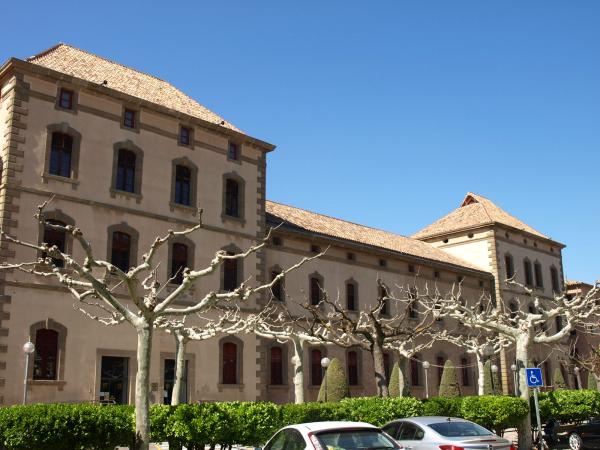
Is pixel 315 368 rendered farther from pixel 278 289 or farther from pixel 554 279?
pixel 554 279

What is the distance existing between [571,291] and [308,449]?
5582 cm

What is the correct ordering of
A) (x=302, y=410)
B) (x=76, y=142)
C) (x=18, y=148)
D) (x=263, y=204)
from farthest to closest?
(x=263, y=204), (x=76, y=142), (x=18, y=148), (x=302, y=410)

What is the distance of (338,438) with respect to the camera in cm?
1072

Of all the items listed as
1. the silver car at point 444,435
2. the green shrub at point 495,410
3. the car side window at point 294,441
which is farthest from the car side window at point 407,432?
the green shrub at point 495,410

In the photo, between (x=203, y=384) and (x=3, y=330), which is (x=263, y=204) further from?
(x=3, y=330)

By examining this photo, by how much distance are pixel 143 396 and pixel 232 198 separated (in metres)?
18.2

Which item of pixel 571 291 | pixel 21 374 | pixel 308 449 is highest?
pixel 571 291

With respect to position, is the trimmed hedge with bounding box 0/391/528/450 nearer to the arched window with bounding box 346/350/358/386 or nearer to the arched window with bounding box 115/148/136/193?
the arched window with bounding box 115/148/136/193

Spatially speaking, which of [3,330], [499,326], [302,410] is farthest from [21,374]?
[499,326]

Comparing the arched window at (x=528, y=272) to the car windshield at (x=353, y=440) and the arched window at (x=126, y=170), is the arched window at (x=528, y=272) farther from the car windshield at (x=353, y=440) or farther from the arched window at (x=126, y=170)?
the car windshield at (x=353, y=440)

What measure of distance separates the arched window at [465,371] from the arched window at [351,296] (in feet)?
37.5

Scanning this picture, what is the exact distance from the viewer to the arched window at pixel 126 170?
26672 millimetres

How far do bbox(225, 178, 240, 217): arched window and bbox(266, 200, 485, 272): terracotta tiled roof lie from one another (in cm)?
277

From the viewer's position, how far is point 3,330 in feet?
72.3
